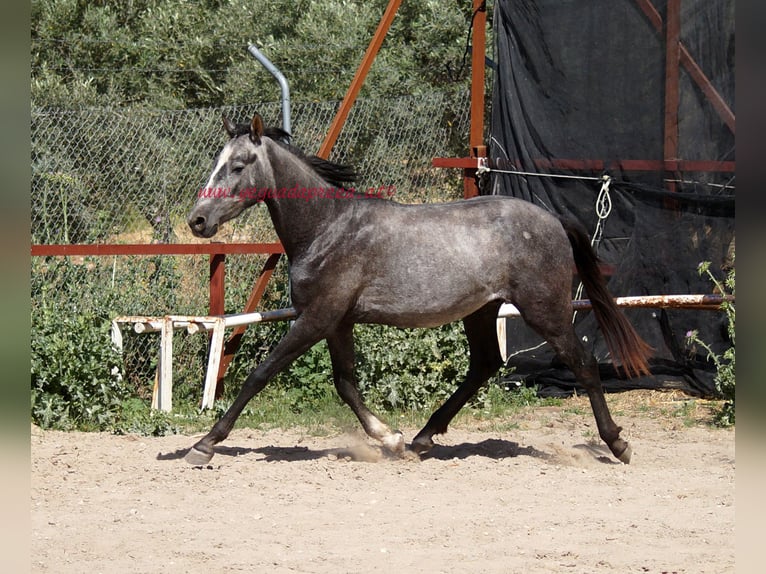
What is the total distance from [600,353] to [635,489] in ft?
9.77

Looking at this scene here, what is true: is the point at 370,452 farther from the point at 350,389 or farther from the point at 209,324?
the point at 209,324

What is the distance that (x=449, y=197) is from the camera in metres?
9.54

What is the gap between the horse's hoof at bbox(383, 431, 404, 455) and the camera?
5.86m

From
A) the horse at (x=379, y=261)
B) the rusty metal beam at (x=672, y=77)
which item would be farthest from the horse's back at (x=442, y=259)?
the rusty metal beam at (x=672, y=77)

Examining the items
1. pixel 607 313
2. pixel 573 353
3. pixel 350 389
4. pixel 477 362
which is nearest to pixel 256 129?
pixel 350 389

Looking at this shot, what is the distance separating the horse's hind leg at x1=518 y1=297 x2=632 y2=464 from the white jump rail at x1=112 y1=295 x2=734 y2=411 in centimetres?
98

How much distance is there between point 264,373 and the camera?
559 centimetres

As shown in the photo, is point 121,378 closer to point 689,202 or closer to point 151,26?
point 689,202

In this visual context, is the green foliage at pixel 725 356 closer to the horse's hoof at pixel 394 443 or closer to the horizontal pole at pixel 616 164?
the horizontal pole at pixel 616 164

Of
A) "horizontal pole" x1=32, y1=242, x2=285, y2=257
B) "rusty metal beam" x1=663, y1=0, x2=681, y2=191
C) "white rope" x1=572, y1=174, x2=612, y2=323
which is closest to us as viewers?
"horizontal pole" x1=32, y1=242, x2=285, y2=257

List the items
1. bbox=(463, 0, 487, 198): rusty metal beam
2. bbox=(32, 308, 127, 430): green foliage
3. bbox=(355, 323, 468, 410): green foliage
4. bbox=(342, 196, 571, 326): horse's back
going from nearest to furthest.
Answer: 1. bbox=(342, 196, 571, 326): horse's back
2. bbox=(32, 308, 127, 430): green foliage
3. bbox=(355, 323, 468, 410): green foliage
4. bbox=(463, 0, 487, 198): rusty metal beam

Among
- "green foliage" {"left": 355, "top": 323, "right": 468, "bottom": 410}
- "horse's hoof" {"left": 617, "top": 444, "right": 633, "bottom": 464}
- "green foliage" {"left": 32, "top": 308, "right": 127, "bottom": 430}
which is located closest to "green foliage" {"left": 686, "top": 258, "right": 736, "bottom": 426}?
"horse's hoof" {"left": 617, "top": 444, "right": 633, "bottom": 464}

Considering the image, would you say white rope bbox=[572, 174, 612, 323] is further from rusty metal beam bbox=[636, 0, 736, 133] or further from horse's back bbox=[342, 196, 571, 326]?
horse's back bbox=[342, 196, 571, 326]

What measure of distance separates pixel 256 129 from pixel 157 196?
2.89m
